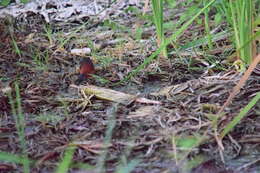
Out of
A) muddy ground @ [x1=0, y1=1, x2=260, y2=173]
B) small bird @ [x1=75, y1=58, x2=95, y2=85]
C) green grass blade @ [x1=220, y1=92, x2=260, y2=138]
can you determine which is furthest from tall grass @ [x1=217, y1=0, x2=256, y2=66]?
small bird @ [x1=75, y1=58, x2=95, y2=85]

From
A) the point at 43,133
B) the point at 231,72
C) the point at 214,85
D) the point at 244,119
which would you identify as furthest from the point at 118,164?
the point at 231,72

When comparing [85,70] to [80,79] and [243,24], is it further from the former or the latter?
[243,24]

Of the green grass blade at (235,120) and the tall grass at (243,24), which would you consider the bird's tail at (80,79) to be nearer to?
the tall grass at (243,24)

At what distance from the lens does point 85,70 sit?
186 cm

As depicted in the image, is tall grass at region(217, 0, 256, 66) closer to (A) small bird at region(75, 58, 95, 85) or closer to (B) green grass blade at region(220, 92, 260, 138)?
(B) green grass blade at region(220, 92, 260, 138)

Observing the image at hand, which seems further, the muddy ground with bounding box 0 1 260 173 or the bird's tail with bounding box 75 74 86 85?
the bird's tail with bounding box 75 74 86 85

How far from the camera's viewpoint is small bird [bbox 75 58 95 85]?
184cm

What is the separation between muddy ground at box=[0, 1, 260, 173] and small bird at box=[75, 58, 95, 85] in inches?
1.2

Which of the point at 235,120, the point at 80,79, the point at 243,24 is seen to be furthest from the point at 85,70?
the point at 235,120

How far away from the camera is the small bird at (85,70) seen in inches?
72.6

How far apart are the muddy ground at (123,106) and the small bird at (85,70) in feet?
0.10

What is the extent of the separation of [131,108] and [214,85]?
0.96ft

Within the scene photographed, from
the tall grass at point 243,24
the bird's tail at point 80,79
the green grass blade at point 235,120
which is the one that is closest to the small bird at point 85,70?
the bird's tail at point 80,79

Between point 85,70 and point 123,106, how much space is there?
1.09ft
